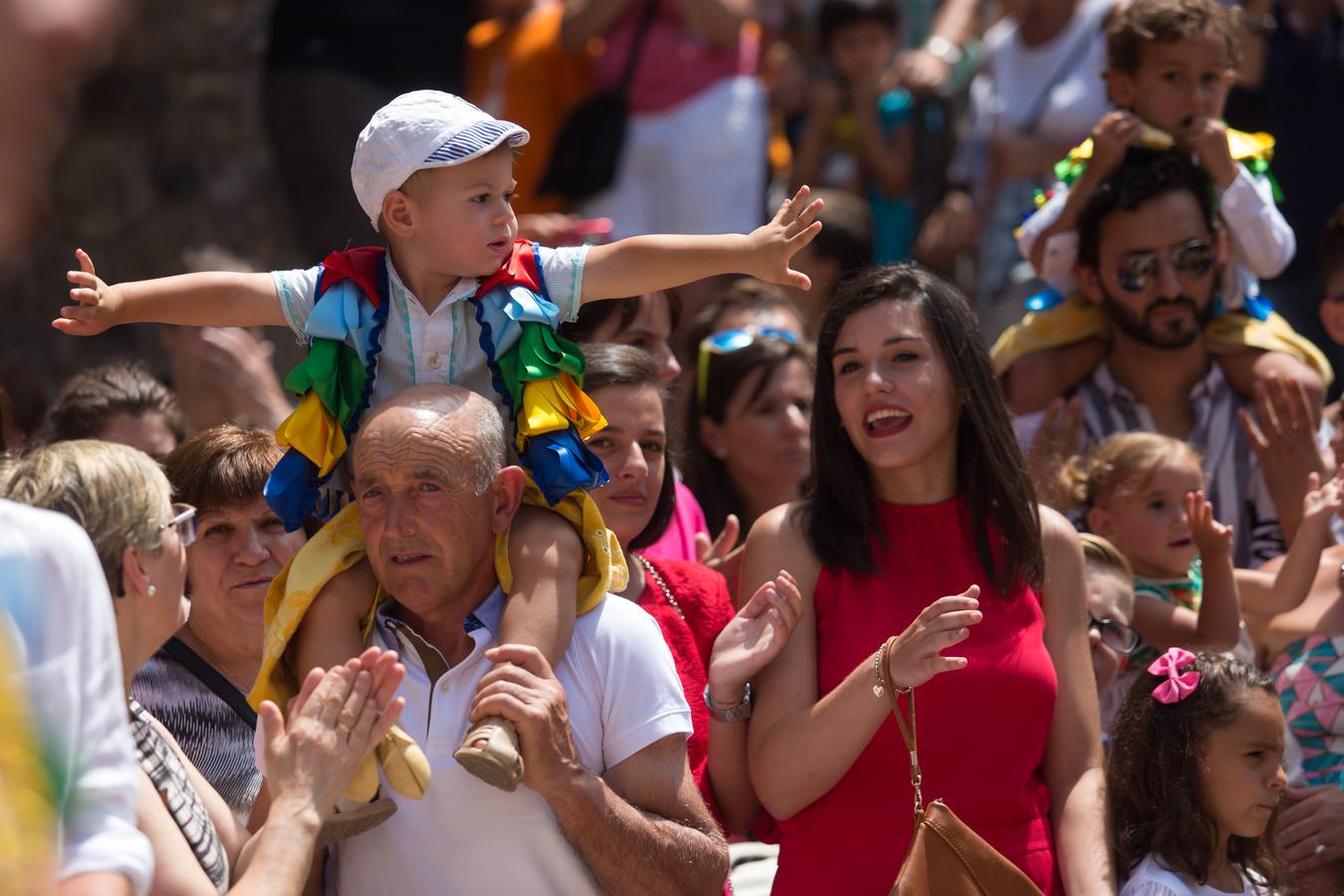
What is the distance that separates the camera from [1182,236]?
5184 mm

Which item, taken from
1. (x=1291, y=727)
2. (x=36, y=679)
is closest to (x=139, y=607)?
Answer: (x=36, y=679)

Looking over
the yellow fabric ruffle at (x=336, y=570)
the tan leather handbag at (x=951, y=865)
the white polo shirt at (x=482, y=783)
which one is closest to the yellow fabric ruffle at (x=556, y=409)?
the yellow fabric ruffle at (x=336, y=570)

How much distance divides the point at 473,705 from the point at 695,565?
1.22 metres

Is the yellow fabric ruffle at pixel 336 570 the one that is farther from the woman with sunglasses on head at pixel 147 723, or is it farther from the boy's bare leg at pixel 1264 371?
the boy's bare leg at pixel 1264 371

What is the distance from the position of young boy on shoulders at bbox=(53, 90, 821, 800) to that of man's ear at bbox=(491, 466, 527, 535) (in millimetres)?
28

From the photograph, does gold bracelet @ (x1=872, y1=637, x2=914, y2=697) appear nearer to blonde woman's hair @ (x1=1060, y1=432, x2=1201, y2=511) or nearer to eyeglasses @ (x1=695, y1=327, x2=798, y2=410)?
blonde woman's hair @ (x1=1060, y1=432, x2=1201, y2=511)

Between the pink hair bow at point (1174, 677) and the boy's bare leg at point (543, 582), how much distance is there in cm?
140

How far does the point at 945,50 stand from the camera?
746 cm

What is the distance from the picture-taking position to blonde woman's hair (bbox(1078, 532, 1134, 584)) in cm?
441

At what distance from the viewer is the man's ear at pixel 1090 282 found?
17.7 ft

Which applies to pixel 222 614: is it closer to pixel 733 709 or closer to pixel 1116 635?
pixel 733 709

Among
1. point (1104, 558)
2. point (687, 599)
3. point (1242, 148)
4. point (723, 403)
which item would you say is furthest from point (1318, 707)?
point (723, 403)

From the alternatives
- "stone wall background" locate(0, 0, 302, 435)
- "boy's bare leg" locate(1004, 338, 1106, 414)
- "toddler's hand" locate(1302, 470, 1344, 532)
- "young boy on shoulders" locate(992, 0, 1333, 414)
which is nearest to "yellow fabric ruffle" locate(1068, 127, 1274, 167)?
"young boy on shoulders" locate(992, 0, 1333, 414)

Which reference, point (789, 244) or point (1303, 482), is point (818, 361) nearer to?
point (789, 244)
